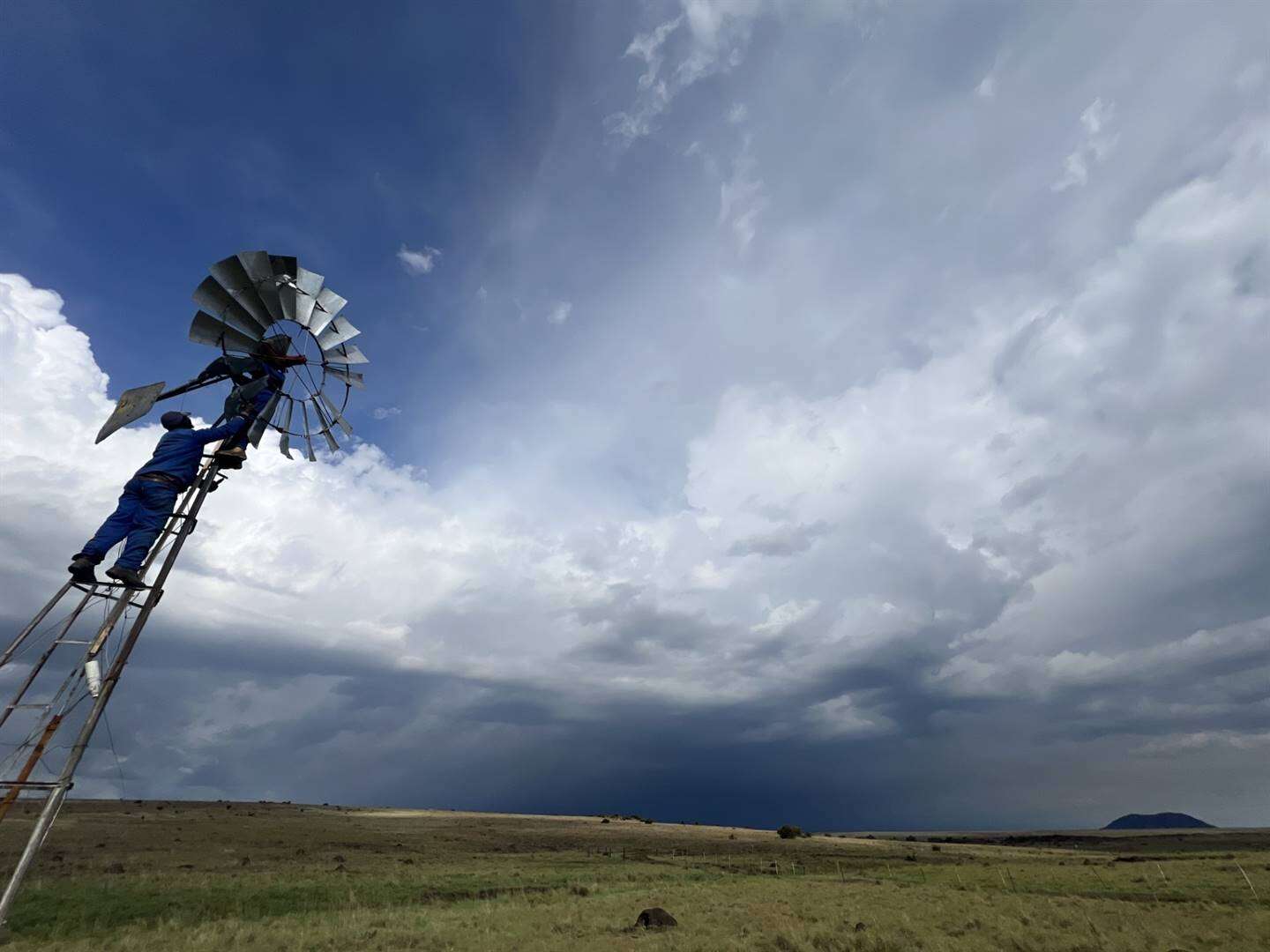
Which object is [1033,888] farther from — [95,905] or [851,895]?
[95,905]

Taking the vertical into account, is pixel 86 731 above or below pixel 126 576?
below

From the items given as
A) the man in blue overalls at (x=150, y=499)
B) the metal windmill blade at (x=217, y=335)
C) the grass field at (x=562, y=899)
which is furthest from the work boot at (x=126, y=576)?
the grass field at (x=562, y=899)

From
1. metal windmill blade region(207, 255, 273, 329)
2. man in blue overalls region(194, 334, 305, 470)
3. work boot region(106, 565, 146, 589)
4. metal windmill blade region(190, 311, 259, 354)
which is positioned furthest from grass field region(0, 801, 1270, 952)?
metal windmill blade region(207, 255, 273, 329)

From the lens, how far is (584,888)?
32.8 meters

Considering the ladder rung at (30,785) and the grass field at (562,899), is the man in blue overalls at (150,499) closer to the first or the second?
the ladder rung at (30,785)

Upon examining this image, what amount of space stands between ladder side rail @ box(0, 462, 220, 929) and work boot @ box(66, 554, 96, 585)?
3.92 ft

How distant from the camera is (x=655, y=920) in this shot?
23969 millimetres

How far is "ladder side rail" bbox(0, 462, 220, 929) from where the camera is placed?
1652cm

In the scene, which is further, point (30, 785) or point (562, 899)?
point (562, 899)

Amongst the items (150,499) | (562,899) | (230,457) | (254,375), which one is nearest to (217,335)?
(254,375)

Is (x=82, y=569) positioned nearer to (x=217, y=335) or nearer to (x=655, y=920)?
(x=217, y=335)

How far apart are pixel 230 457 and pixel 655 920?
22.7 m

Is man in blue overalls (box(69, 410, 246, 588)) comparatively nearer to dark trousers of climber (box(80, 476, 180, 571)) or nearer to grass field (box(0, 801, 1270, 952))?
dark trousers of climber (box(80, 476, 180, 571))

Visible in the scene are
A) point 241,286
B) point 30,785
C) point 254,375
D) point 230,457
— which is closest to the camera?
point 30,785
